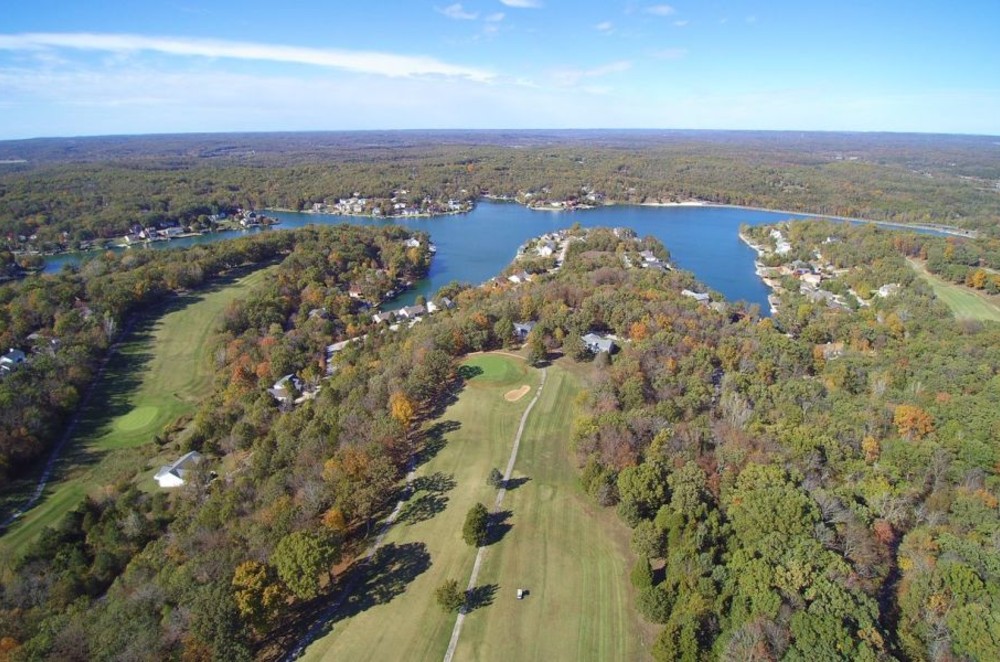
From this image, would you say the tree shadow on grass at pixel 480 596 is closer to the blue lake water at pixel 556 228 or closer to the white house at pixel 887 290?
the blue lake water at pixel 556 228

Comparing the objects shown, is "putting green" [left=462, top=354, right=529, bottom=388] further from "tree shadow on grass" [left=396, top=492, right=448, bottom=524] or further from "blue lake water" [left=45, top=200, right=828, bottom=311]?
"blue lake water" [left=45, top=200, right=828, bottom=311]

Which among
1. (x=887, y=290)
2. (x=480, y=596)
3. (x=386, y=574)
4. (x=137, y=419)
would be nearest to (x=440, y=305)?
(x=137, y=419)

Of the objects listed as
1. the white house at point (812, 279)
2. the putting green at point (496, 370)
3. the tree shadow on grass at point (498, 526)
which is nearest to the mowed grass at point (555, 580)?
the tree shadow on grass at point (498, 526)

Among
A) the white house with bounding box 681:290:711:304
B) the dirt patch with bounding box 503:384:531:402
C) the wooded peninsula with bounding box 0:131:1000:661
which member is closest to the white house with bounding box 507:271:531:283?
the wooded peninsula with bounding box 0:131:1000:661

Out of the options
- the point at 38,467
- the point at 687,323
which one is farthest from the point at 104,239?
the point at 687,323

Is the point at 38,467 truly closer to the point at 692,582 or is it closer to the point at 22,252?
the point at 692,582

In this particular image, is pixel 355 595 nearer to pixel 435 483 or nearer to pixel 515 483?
pixel 435 483
